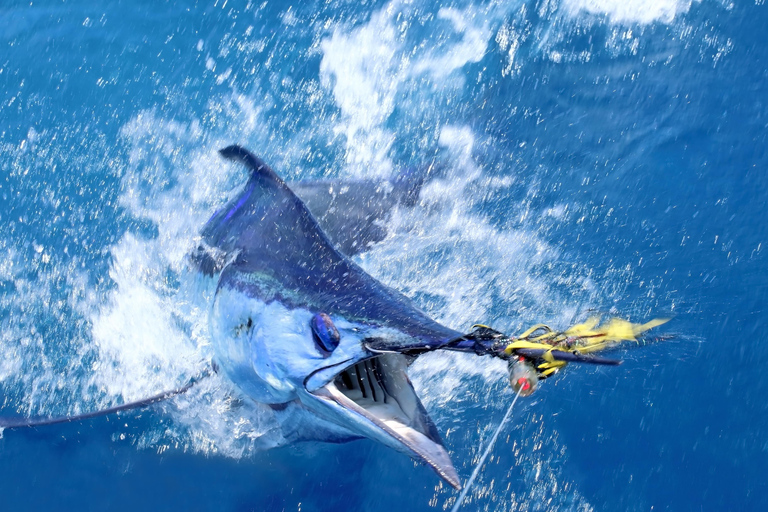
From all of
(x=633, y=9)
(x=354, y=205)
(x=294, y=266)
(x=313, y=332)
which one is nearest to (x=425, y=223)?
(x=354, y=205)

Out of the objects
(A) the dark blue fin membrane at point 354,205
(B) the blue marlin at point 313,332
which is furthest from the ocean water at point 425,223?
(B) the blue marlin at point 313,332

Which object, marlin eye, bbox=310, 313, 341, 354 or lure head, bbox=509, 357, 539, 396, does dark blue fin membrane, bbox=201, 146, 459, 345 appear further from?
lure head, bbox=509, 357, 539, 396

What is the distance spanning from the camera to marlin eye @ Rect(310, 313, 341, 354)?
2463mm

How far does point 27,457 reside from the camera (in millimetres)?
3980

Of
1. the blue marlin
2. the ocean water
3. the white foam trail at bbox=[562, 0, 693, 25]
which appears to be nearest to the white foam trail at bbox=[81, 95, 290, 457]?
the ocean water

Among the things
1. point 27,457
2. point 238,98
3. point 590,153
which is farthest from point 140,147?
point 590,153

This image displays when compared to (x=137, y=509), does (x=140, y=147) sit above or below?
above

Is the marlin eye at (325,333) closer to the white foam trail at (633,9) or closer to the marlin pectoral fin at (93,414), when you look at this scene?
the marlin pectoral fin at (93,414)

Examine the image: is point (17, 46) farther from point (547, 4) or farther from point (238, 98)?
point (547, 4)

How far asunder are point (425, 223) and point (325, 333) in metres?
2.67

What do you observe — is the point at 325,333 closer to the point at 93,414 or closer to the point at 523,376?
the point at 523,376

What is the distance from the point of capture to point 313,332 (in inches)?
101

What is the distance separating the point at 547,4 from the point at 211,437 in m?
4.95

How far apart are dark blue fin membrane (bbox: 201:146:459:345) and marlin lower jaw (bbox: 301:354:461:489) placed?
25 centimetres
